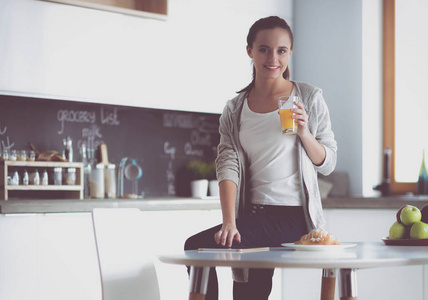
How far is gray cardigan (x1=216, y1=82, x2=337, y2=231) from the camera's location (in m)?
2.07

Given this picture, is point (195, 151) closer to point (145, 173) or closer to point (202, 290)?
point (145, 173)

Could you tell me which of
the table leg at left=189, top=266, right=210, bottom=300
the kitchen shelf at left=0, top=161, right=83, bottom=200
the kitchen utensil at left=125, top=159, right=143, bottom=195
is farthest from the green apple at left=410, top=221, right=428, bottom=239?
the kitchen utensil at left=125, top=159, right=143, bottom=195

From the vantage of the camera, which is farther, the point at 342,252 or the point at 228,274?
the point at 228,274

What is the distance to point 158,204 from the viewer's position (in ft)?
11.3

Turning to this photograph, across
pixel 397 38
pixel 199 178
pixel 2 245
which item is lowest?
pixel 2 245

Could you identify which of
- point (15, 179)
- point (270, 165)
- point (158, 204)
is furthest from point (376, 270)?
point (15, 179)

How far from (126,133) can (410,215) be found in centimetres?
234

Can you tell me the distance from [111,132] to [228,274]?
1117 mm

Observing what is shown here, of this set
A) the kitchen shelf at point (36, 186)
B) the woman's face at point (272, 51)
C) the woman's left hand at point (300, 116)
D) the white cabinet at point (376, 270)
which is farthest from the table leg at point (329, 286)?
the kitchen shelf at point (36, 186)

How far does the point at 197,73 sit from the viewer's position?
3.86 meters

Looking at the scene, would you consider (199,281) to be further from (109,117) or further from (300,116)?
(109,117)

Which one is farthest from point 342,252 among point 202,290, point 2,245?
point 2,245

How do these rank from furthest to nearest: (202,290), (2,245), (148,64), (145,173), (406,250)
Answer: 1. (145,173)
2. (148,64)
3. (2,245)
4. (406,250)
5. (202,290)

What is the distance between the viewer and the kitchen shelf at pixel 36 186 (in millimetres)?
3240
